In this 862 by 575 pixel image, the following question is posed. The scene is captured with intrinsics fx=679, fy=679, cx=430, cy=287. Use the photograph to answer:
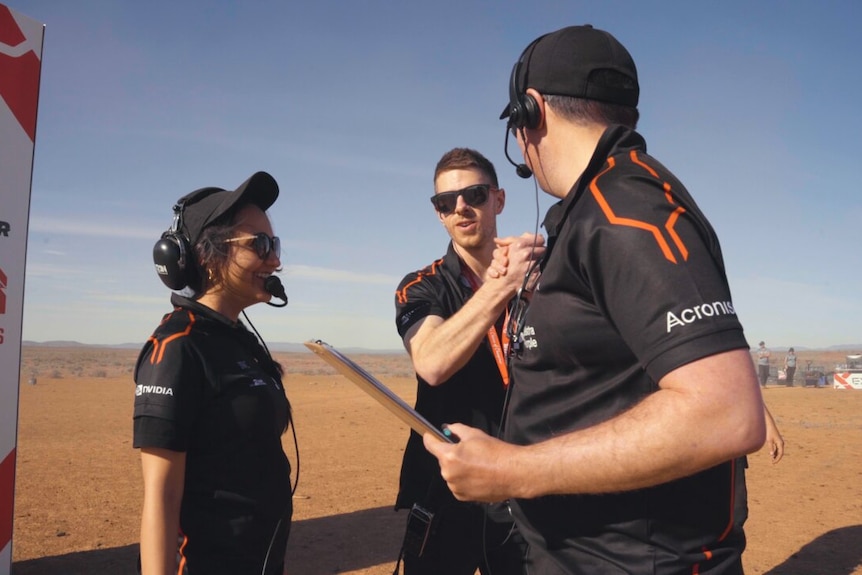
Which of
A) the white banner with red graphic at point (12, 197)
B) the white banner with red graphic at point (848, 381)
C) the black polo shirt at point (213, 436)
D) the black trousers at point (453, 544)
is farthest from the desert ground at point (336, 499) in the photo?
the white banner with red graphic at point (848, 381)

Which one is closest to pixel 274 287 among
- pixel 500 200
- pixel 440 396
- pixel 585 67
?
pixel 440 396

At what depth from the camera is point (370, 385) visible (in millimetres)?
1836

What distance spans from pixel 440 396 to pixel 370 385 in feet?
5.89

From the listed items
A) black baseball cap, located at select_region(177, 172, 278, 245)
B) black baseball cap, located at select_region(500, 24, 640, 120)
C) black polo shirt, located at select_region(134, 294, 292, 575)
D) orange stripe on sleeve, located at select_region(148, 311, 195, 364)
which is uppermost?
black baseball cap, located at select_region(500, 24, 640, 120)

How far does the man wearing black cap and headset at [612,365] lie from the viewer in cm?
149

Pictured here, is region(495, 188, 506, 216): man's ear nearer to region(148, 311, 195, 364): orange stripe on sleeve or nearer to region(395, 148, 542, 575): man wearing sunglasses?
region(395, 148, 542, 575): man wearing sunglasses

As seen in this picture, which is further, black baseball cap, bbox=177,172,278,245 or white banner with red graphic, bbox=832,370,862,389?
white banner with red graphic, bbox=832,370,862,389

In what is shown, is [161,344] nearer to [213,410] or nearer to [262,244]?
[213,410]

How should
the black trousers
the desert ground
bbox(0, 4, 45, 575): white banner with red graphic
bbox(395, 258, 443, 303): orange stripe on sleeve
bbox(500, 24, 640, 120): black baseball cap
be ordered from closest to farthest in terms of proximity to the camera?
1. bbox(500, 24, 640, 120): black baseball cap
2. the black trousers
3. bbox(395, 258, 443, 303): orange stripe on sleeve
4. bbox(0, 4, 45, 575): white banner with red graphic
5. the desert ground

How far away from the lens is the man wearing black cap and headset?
1492 millimetres

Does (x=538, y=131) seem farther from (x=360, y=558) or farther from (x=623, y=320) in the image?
(x=360, y=558)

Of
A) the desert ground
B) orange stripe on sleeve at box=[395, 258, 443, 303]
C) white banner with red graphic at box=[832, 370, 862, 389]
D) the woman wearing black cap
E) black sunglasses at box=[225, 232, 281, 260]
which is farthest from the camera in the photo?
white banner with red graphic at box=[832, 370, 862, 389]

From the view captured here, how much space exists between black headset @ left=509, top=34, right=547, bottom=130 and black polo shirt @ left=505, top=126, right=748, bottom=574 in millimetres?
280

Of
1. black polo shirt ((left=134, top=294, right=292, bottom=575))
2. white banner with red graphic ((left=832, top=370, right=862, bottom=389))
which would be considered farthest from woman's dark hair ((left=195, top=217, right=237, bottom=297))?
white banner with red graphic ((left=832, top=370, right=862, bottom=389))
